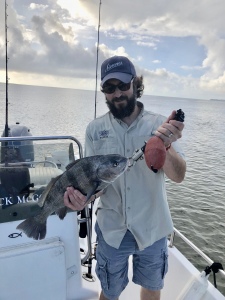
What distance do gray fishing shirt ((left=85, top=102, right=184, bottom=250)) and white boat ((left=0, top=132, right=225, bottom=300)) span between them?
56 centimetres

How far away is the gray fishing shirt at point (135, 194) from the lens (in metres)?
2.64

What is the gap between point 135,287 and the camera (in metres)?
4.02

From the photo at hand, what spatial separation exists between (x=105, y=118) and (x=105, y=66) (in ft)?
1.64

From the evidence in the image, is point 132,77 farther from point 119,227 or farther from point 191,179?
point 191,179

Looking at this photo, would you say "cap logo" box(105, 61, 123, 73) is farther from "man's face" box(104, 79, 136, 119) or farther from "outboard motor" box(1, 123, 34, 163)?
"outboard motor" box(1, 123, 34, 163)

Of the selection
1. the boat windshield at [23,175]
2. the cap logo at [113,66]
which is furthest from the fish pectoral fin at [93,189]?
the cap logo at [113,66]

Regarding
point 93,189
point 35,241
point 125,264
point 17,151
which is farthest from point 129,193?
point 17,151

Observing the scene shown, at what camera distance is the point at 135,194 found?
2639mm

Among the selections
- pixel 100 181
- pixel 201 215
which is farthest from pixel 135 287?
pixel 201 215

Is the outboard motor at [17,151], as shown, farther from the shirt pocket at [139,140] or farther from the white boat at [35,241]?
the shirt pocket at [139,140]

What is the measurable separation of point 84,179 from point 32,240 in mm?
1041

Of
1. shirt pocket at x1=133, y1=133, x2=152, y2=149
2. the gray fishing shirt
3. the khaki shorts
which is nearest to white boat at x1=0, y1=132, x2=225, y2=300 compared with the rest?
the khaki shorts

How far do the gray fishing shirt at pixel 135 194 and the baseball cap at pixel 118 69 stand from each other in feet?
1.24

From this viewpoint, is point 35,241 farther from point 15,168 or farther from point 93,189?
point 93,189
